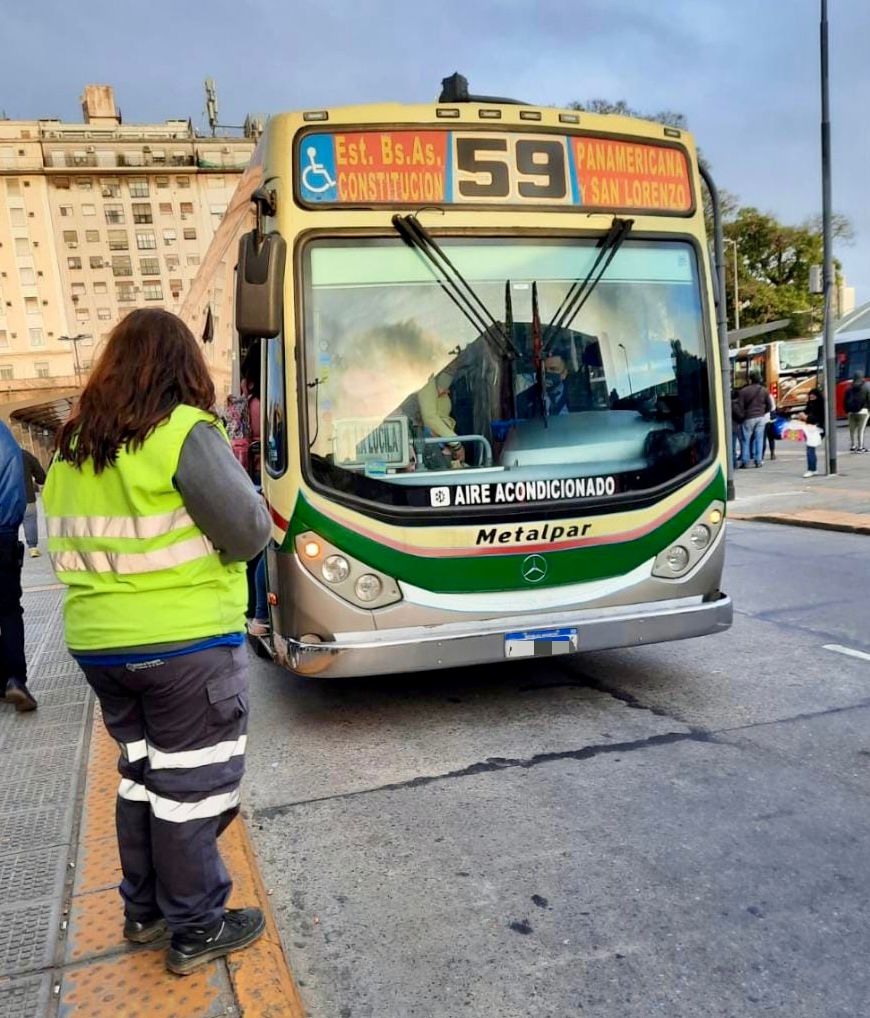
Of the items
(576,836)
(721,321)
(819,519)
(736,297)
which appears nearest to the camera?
(576,836)

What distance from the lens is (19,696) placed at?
4.92 m

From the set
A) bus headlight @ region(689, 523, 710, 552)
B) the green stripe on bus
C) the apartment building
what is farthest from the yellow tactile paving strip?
the apartment building

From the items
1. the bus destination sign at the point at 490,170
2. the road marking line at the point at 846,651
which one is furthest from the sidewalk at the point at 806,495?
the bus destination sign at the point at 490,170

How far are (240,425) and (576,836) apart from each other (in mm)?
3173

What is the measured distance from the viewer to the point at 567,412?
450cm

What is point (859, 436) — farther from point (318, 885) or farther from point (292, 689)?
point (318, 885)

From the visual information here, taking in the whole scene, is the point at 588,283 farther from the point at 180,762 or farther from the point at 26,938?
the point at 26,938

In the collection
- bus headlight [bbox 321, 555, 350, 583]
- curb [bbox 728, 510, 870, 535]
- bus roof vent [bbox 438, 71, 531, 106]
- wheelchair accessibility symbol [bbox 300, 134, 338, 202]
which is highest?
bus roof vent [bbox 438, 71, 531, 106]

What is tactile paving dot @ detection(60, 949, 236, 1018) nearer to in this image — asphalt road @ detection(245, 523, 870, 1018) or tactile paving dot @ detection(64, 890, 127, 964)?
tactile paving dot @ detection(64, 890, 127, 964)

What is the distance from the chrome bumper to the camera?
162 inches

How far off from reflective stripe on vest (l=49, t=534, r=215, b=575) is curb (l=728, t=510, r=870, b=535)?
8.85 metres

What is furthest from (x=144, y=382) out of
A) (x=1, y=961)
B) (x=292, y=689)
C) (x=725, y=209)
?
(x=725, y=209)

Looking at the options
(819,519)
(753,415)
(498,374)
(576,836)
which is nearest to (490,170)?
(498,374)

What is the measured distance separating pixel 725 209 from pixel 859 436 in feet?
114
